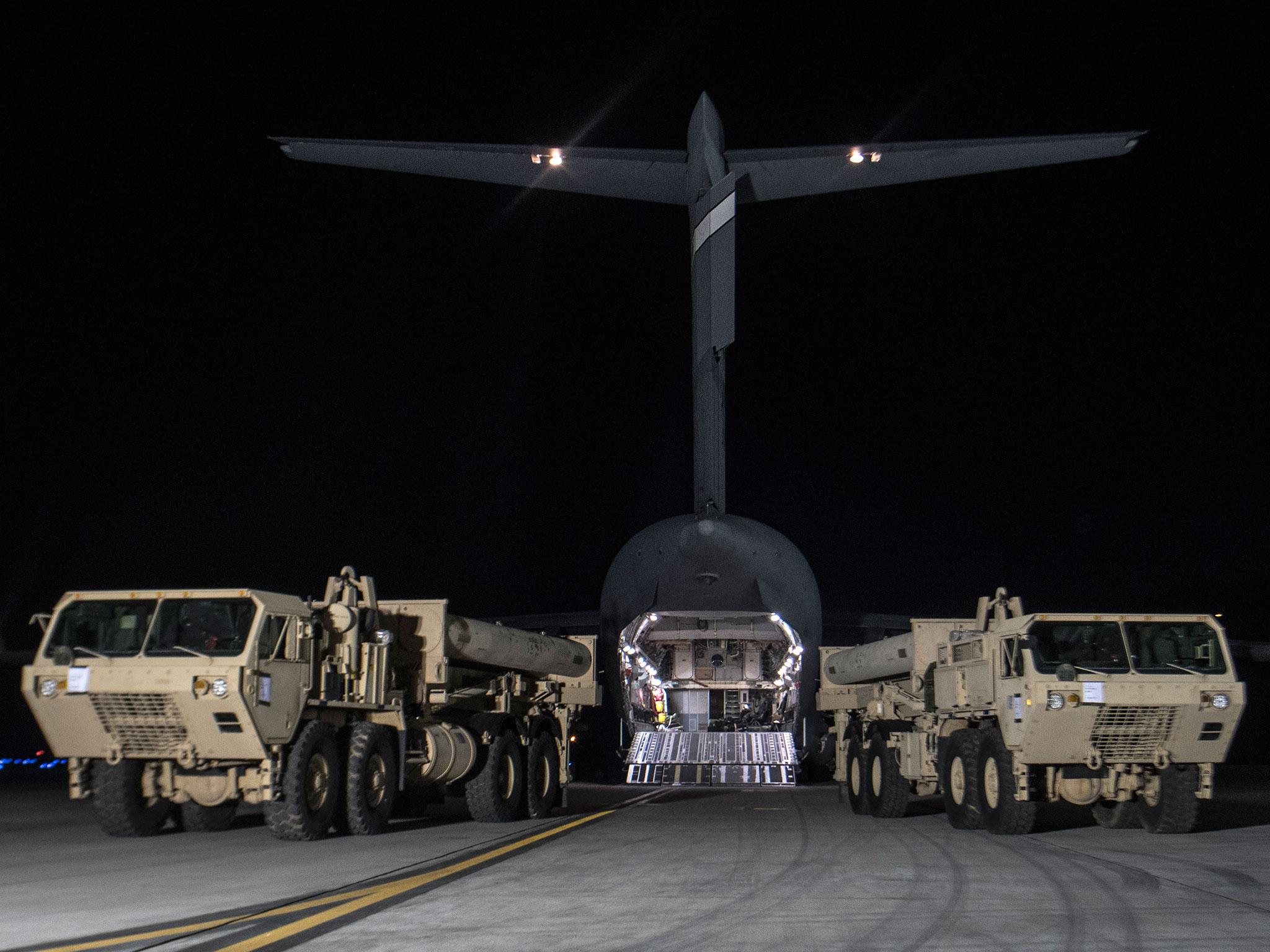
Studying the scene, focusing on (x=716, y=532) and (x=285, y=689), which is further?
(x=716, y=532)

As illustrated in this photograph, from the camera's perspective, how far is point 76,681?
508 inches

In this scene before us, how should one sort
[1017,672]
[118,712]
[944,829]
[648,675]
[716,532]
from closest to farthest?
1. [118,712]
2. [1017,672]
3. [944,829]
4. [716,532]
5. [648,675]

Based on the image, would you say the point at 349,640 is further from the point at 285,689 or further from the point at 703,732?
the point at 703,732

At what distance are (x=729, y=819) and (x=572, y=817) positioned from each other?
2.20 meters

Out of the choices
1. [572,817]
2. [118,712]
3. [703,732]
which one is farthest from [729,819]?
[118,712]

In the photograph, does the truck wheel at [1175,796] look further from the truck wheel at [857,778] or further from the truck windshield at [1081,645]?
the truck wheel at [857,778]

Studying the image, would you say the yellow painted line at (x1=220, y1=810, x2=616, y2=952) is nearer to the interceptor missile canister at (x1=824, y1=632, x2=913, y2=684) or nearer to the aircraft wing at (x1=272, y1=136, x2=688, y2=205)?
the interceptor missile canister at (x1=824, y1=632, x2=913, y2=684)

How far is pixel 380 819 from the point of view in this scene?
14.4m

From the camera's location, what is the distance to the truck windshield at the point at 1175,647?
1457cm

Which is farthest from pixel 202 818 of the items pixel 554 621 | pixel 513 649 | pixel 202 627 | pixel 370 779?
pixel 554 621

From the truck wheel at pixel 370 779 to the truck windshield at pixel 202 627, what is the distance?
1989mm

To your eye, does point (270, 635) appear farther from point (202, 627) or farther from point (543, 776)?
point (543, 776)

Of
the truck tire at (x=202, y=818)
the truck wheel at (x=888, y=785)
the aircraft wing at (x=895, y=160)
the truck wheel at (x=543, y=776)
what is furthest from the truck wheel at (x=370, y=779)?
the aircraft wing at (x=895, y=160)

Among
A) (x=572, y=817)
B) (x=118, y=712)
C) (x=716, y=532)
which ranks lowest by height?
(x=572, y=817)
